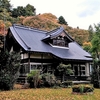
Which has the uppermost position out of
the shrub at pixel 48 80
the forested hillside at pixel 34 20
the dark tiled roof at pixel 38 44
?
the forested hillside at pixel 34 20

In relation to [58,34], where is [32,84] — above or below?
below

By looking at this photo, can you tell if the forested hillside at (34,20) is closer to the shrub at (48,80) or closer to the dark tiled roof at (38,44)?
the dark tiled roof at (38,44)

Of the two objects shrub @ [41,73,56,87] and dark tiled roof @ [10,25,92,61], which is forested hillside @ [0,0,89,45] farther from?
shrub @ [41,73,56,87]

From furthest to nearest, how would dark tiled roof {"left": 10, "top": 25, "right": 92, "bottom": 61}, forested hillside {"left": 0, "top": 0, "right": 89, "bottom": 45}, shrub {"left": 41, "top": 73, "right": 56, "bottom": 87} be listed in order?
forested hillside {"left": 0, "top": 0, "right": 89, "bottom": 45} < dark tiled roof {"left": 10, "top": 25, "right": 92, "bottom": 61} < shrub {"left": 41, "top": 73, "right": 56, "bottom": 87}

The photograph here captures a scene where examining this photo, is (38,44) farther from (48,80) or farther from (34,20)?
(34,20)

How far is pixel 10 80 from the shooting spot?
54.6 ft

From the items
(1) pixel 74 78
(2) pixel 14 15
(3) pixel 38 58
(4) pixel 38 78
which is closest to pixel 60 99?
(4) pixel 38 78

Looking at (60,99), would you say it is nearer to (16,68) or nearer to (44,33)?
(16,68)

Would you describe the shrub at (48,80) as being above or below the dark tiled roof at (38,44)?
below

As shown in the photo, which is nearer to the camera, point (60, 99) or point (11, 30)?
point (60, 99)

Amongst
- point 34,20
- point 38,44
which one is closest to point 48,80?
point 38,44

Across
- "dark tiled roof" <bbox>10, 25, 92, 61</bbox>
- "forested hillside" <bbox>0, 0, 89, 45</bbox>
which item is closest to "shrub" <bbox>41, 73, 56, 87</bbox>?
"dark tiled roof" <bbox>10, 25, 92, 61</bbox>

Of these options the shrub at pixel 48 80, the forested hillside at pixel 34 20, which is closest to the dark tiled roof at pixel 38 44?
the shrub at pixel 48 80

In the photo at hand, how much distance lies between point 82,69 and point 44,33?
8251 millimetres
